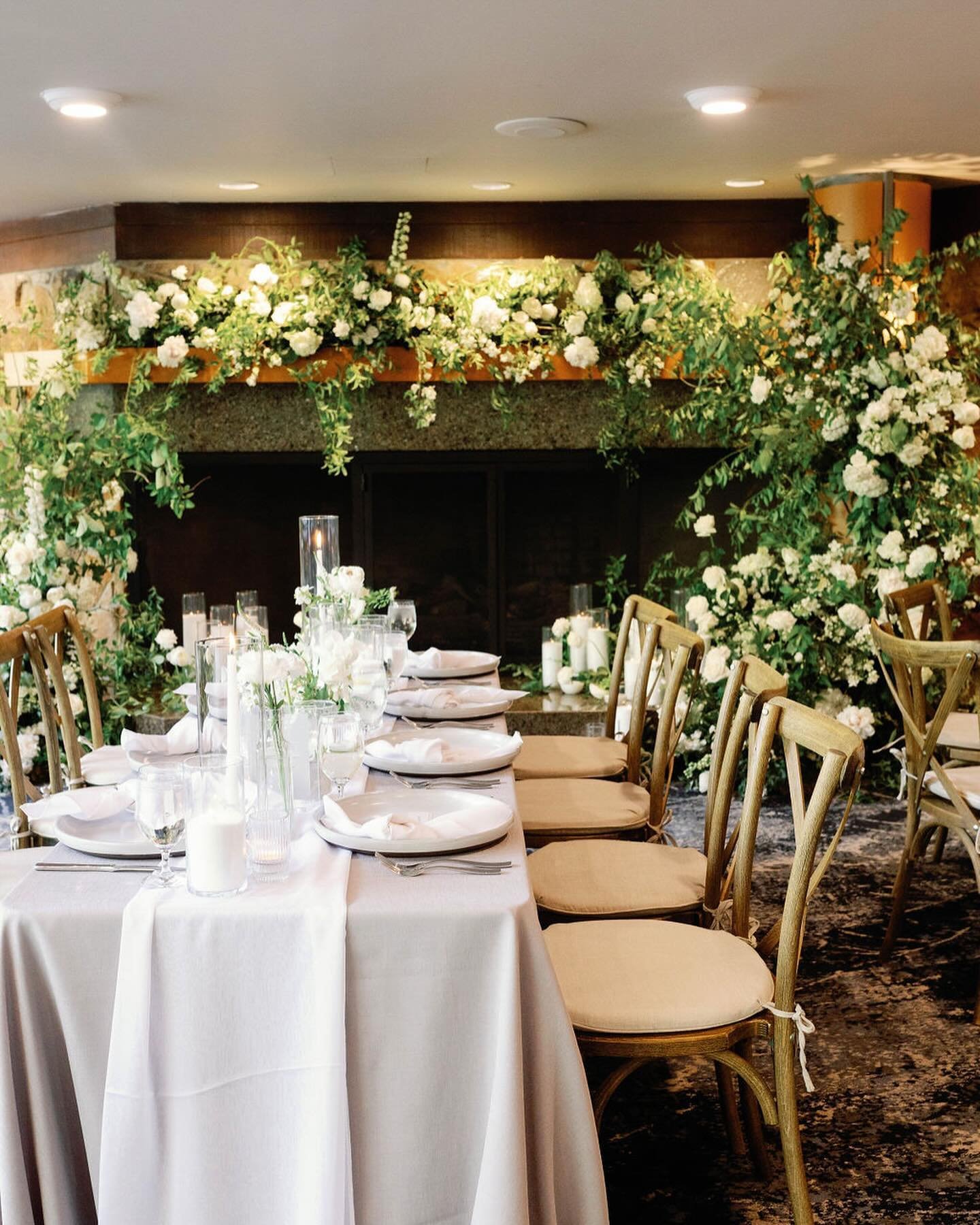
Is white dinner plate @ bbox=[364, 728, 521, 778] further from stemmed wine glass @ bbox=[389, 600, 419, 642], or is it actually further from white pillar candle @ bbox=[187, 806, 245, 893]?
white pillar candle @ bbox=[187, 806, 245, 893]

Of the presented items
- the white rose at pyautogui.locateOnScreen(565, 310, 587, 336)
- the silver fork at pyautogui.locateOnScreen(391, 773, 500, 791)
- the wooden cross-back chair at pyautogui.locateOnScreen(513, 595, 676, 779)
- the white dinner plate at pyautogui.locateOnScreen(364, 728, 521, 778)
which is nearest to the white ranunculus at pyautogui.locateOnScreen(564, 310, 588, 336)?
the white rose at pyautogui.locateOnScreen(565, 310, 587, 336)

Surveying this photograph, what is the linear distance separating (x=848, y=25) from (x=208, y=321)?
2796mm

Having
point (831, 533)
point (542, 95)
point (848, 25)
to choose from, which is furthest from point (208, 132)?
point (831, 533)

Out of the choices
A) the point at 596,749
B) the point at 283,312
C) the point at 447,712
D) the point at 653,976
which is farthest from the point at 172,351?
the point at 653,976

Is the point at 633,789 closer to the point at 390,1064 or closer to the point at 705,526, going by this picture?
the point at 390,1064

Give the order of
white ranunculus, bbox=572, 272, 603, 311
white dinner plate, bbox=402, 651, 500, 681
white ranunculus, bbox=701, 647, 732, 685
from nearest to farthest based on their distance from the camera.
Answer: white dinner plate, bbox=402, 651, 500, 681 < white ranunculus, bbox=701, 647, 732, 685 < white ranunculus, bbox=572, 272, 603, 311

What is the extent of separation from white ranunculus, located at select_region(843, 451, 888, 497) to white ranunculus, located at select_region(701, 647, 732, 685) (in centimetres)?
72

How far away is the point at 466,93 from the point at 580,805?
1.95 meters

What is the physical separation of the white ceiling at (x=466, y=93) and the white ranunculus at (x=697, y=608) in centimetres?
153

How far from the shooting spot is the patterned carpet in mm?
2258

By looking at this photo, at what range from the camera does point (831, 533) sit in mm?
4836

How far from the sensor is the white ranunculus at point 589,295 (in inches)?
196

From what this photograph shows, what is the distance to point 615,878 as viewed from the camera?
2.53 metres

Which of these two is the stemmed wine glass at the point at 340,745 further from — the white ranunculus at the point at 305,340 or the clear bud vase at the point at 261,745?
the white ranunculus at the point at 305,340
